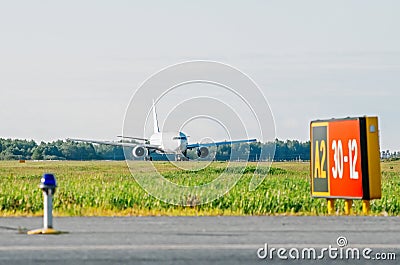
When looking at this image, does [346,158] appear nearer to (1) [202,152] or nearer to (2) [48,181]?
(2) [48,181]

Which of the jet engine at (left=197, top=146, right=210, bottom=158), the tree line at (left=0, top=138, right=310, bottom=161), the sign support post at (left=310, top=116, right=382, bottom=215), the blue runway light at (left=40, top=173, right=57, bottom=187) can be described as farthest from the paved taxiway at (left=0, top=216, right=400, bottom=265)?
the tree line at (left=0, top=138, right=310, bottom=161)

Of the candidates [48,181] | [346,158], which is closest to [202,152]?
[346,158]

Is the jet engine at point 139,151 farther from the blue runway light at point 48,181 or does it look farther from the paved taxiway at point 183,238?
the blue runway light at point 48,181

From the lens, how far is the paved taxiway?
1202 centimetres

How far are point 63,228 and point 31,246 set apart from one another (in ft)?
10.2

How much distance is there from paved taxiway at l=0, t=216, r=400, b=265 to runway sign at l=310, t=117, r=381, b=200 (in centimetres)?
127

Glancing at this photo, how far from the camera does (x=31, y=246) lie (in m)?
13.2

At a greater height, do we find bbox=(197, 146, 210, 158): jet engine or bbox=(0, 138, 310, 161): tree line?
bbox=(0, 138, 310, 161): tree line

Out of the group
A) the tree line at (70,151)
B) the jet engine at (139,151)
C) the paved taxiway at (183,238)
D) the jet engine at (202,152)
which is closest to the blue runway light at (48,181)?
the paved taxiway at (183,238)

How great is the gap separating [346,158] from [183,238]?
23.7 feet

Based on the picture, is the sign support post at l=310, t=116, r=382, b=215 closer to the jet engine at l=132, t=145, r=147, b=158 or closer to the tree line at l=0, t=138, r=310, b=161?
the jet engine at l=132, t=145, r=147, b=158

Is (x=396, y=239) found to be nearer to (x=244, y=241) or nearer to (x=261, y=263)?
(x=244, y=241)

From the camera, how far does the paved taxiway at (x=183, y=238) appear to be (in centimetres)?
1202

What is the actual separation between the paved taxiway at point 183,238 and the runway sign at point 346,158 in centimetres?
127
